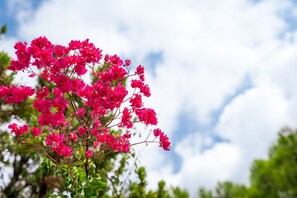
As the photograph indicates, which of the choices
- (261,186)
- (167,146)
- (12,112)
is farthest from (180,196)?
(167,146)

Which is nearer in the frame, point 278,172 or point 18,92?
point 18,92

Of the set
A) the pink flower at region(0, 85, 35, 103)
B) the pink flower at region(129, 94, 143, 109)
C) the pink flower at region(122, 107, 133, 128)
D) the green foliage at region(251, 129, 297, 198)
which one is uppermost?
the green foliage at region(251, 129, 297, 198)

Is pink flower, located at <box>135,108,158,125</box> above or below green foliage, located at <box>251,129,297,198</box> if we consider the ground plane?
below

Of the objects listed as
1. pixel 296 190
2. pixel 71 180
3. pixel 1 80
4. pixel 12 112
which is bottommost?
pixel 71 180

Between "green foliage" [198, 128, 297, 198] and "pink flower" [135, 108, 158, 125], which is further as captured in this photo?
"green foliage" [198, 128, 297, 198]

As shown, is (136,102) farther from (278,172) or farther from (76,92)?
(278,172)

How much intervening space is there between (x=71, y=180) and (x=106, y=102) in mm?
1273

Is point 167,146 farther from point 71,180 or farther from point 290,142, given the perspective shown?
point 290,142

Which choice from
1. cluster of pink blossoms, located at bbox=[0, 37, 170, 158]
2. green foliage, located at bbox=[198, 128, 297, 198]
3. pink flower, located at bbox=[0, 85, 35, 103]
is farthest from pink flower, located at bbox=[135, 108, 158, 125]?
green foliage, located at bbox=[198, 128, 297, 198]

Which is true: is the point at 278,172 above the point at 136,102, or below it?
above

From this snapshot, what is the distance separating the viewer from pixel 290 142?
30.5 metres

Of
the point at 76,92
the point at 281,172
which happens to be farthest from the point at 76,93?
the point at 281,172

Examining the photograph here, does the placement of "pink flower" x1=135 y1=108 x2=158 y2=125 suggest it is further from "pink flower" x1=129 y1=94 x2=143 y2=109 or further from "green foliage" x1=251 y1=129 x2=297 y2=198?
"green foliage" x1=251 y1=129 x2=297 y2=198

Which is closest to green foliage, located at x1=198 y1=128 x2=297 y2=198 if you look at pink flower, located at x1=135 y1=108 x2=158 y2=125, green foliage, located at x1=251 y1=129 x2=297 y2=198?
green foliage, located at x1=251 y1=129 x2=297 y2=198
